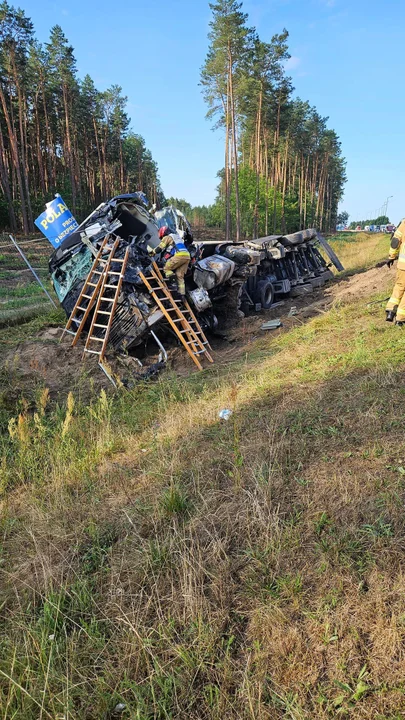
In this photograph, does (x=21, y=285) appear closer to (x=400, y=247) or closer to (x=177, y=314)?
(x=177, y=314)

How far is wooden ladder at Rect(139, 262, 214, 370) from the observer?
23.0 feet

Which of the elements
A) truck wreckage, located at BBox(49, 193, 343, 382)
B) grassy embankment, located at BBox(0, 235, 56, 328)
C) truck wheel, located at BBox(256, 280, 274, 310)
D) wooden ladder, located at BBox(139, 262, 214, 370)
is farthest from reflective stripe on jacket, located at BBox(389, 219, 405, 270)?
grassy embankment, located at BBox(0, 235, 56, 328)

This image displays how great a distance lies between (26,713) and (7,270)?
723 inches

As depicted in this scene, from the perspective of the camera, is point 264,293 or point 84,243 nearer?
point 84,243

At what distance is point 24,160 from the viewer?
27.5 m

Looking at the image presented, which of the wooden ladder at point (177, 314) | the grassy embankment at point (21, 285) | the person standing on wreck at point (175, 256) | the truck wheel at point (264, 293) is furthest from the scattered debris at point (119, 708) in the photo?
the truck wheel at point (264, 293)

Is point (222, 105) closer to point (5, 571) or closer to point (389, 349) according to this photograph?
point (389, 349)

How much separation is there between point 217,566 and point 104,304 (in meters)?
5.91

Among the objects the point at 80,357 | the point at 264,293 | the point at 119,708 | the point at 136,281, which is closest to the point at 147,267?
the point at 136,281

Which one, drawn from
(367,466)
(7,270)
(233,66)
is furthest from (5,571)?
(233,66)

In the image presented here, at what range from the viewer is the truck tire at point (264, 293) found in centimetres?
1045

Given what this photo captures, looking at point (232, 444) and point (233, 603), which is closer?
point (233, 603)

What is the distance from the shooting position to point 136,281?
712 cm

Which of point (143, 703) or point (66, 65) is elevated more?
point (66, 65)
